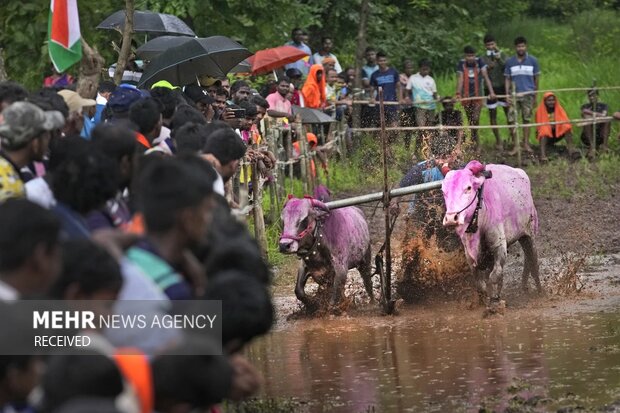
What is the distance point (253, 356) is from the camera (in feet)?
37.5

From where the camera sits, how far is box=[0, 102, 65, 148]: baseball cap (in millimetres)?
7016

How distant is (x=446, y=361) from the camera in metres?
10.8

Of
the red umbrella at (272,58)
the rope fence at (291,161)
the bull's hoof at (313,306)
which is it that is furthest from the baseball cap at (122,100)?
the red umbrella at (272,58)

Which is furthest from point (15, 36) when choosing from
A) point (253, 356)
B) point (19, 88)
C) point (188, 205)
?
point (188, 205)

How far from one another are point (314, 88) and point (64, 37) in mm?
10603

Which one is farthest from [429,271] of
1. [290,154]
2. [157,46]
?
[290,154]

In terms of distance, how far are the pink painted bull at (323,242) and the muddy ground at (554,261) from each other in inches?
11.0

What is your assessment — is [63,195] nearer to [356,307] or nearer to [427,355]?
[427,355]

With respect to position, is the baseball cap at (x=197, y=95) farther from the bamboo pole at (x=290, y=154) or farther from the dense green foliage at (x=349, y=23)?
the dense green foliage at (x=349, y=23)

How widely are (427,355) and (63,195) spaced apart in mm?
5292

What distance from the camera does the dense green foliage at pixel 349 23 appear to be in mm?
19094

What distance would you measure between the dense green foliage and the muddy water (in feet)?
24.9

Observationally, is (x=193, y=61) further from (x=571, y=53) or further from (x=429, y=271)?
(x=571, y=53)

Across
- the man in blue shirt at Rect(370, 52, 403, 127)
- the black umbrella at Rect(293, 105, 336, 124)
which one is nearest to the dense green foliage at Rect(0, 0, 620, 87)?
the man in blue shirt at Rect(370, 52, 403, 127)
